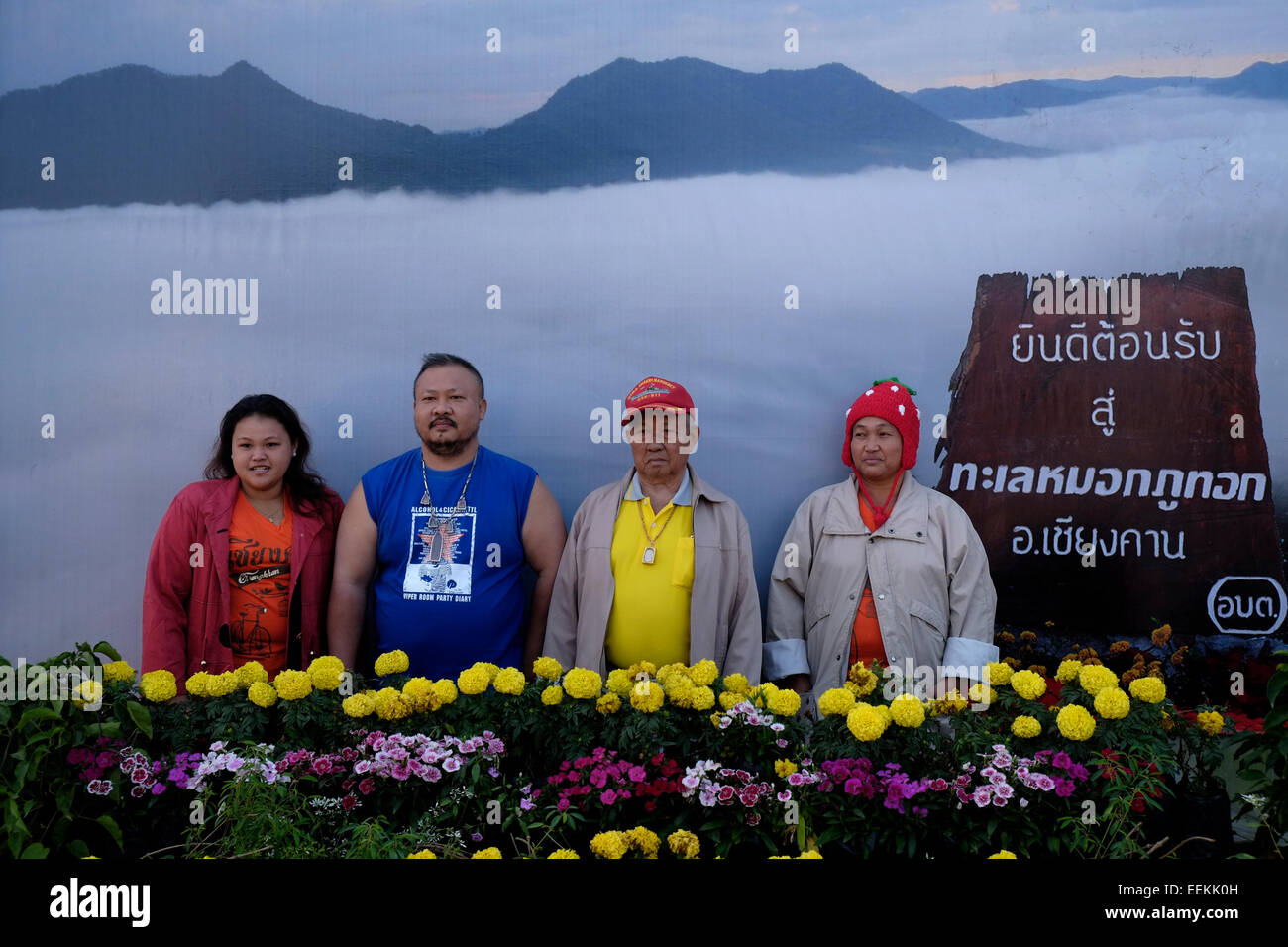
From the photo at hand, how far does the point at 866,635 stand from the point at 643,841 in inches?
71.7

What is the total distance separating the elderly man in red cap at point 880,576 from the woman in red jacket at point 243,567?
1.97 metres

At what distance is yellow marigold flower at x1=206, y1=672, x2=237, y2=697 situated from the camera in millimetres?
2990

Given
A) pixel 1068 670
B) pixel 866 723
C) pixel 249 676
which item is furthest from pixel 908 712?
pixel 249 676

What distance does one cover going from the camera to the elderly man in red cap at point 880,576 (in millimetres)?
3971

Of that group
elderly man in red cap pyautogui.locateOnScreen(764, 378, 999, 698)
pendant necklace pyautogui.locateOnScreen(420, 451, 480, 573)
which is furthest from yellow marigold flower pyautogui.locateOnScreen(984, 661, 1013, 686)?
pendant necklace pyautogui.locateOnScreen(420, 451, 480, 573)

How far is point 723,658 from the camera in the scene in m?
4.05

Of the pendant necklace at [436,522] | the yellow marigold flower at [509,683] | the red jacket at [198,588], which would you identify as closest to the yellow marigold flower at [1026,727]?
the yellow marigold flower at [509,683]

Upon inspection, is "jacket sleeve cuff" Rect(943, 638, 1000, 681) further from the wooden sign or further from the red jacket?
the red jacket

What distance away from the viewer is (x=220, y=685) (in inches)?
118

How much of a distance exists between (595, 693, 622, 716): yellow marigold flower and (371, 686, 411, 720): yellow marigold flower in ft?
1.88

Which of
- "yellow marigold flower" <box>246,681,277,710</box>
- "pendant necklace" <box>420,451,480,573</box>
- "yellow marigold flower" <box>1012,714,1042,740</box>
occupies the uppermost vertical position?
"pendant necklace" <box>420,451,480,573</box>

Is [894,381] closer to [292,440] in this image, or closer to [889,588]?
[889,588]

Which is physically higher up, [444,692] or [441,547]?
[441,547]

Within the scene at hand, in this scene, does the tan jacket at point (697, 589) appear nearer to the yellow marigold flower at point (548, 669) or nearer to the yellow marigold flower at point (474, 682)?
the yellow marigold flower at point (548, 669)
